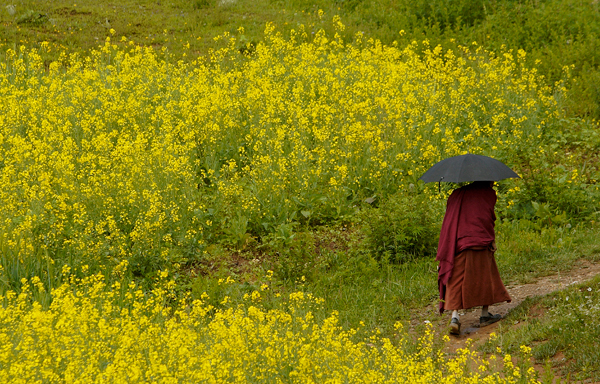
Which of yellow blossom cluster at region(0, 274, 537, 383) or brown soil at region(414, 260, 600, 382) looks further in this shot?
brown soil at region(414, 260, 600, 382)

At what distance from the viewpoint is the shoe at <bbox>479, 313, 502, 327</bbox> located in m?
6.02

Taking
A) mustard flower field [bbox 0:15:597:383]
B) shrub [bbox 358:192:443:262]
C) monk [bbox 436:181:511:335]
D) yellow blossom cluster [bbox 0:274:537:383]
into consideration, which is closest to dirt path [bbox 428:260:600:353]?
monk [bbox 436:181:511:335]

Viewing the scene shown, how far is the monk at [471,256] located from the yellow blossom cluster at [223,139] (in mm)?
2617

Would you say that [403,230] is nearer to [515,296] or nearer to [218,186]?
[515,296]

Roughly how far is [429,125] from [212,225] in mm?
4203

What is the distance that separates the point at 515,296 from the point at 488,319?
2.14 ft

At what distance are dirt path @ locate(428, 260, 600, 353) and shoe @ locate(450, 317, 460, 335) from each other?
5cm

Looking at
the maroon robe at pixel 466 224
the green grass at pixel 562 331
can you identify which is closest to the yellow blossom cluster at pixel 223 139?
the maroon robe at pixel 466 224

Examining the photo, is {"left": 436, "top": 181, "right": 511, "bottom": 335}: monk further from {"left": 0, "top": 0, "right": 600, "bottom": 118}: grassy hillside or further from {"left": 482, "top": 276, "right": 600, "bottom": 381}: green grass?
{"left": 0, "top": 0, "right": 600, "bottom": 118}: grassy hillside

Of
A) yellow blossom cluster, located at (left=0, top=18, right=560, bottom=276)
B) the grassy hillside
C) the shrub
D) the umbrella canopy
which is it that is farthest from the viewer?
the grassy hillside

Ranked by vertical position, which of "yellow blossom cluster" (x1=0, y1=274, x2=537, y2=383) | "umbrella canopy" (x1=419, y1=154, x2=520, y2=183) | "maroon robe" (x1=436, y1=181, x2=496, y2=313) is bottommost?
"yellow blossom cluster" (x1=0, y1=274, x2=537, y2=383)

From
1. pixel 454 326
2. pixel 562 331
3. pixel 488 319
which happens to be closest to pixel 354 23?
pixel 488 319

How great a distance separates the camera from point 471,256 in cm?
595

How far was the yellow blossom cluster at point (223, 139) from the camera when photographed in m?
7.41
